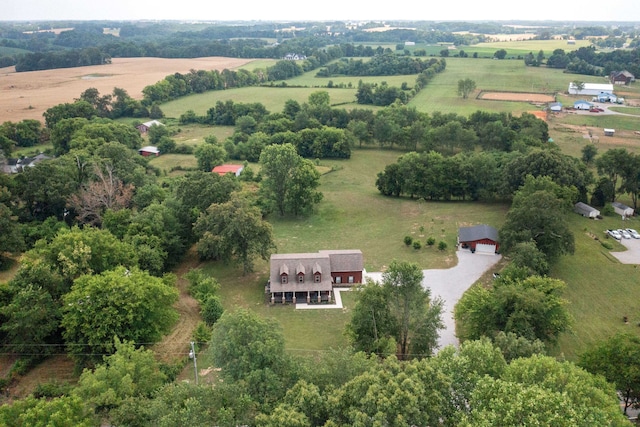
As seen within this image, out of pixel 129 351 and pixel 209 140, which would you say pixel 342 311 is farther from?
pixel 209 140

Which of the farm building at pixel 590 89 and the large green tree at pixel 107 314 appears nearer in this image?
the large green tree at pixel 107 314

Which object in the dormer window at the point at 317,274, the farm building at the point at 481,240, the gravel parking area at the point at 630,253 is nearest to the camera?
the dormer window at the point at 317,274

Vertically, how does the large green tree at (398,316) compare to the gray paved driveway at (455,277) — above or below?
above

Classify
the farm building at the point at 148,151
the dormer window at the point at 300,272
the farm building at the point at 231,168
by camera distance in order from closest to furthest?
the dormer window at the point at 300,272 < the farm building at the point at 231,168 < the farm building at the point at 148,151

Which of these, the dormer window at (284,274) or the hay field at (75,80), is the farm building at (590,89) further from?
the dormer window at (284,274)

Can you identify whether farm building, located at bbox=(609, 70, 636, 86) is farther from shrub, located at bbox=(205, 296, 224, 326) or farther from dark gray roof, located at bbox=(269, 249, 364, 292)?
shrub, located at bbox=(205, 296, 224, 326)

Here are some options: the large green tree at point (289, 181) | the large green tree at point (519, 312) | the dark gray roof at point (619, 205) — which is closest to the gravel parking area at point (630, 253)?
the dark gray roof at point (619, 205)

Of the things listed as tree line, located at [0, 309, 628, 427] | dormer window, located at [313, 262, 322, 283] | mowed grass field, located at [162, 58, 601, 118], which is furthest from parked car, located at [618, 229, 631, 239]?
mowed grass field, located at [162, 58, 601, 118]

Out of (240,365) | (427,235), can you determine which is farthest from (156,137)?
(240,365)
